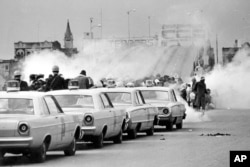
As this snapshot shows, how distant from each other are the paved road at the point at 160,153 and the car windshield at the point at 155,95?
384 centimetres

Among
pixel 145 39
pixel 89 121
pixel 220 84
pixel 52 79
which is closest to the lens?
pixel 89 121

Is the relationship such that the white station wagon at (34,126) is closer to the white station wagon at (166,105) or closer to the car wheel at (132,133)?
the car wheel at (132,133)

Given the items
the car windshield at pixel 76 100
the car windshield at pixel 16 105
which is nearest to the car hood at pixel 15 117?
the car windshield at pixel 16 105

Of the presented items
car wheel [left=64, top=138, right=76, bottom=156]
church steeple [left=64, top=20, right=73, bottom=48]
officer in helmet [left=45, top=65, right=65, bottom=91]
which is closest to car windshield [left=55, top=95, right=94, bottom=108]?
car wheel [left=64, top=138, right=76, bottom=156]

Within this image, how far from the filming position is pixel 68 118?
19469 millimetres

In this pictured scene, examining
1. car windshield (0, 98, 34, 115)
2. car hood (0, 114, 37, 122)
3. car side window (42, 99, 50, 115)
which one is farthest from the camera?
car side window (42, 99, 50, 115)

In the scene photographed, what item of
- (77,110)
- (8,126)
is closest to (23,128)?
(8,126)

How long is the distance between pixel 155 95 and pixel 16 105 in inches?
503

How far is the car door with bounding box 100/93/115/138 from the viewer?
72.1 feet

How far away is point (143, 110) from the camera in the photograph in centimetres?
2605

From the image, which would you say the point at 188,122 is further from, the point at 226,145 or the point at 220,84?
the point at 220,84

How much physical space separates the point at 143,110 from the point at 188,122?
11.5 metres

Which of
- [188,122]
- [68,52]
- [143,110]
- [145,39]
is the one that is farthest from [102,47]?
[143,110]

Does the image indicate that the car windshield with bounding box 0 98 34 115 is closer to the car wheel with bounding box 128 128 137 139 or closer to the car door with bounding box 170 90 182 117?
the car wheel with bounding box 128 128 137 139
